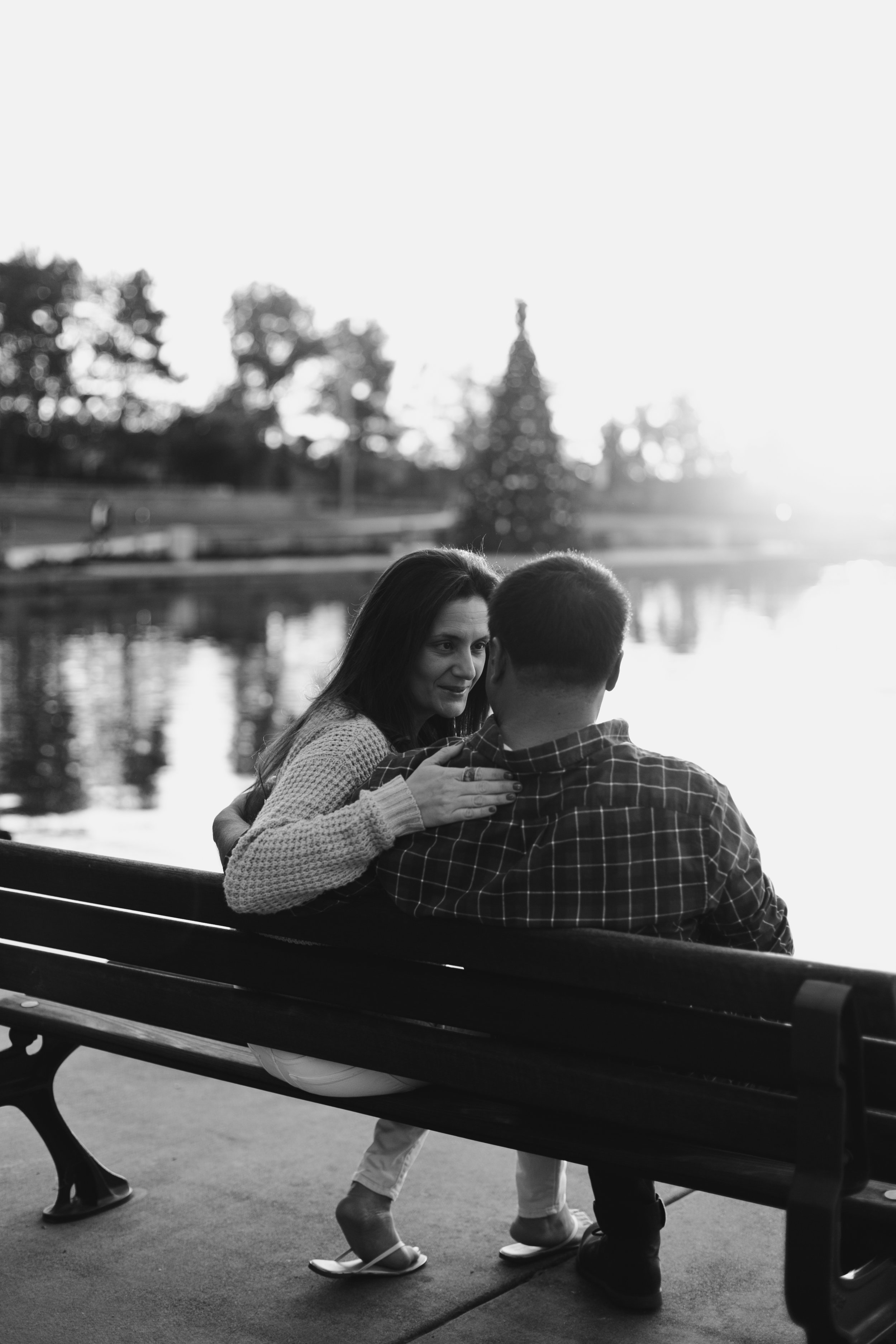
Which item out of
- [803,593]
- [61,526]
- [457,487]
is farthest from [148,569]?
[457,487]

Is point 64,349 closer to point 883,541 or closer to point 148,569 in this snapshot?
point 148,569

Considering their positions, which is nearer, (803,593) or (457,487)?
(803,593)

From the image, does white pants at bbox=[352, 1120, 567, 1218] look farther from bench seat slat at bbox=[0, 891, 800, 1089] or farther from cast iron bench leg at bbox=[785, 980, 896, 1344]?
cast iron bench leg at bbox=[785, 980, 896, 1344]

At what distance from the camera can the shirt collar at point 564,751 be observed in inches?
86.4

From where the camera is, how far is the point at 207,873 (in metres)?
2.59

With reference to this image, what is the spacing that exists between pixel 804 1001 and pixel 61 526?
205 ft

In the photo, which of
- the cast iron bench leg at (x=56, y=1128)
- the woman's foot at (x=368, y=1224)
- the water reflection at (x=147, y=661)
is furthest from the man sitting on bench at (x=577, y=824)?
the cast iron bench leg at (x=56, y=1128)

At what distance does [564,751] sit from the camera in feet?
7.20

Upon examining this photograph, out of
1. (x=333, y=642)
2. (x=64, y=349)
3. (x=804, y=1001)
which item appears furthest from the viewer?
(x=64, y=349)

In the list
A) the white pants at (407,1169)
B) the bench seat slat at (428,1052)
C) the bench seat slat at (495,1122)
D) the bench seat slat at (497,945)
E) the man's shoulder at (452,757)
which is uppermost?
the man's shoulder at (452,757)

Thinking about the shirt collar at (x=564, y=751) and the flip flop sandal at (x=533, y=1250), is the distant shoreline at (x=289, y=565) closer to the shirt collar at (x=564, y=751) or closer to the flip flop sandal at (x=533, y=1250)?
the flip flop sandal at (x=533, y=1250)

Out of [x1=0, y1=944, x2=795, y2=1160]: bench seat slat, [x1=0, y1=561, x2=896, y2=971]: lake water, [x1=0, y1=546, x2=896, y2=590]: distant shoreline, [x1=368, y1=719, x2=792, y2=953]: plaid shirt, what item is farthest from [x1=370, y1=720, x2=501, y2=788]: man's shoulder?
[x1=0, y1=546, x2=896, y2=590]: distant shoreline

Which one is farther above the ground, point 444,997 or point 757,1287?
point 444,997

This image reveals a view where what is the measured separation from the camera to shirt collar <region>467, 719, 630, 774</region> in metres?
2.20
